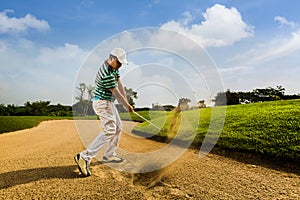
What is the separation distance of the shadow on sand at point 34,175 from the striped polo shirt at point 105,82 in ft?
5.30

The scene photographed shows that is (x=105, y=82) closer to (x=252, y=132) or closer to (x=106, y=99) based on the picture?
(x=106, y=99)

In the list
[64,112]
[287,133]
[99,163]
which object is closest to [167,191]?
[99,163]

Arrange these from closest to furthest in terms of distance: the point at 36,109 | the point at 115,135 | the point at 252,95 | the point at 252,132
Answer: the point at 115,135
the point at 252,132
the point at 252,95
the point at 36,109

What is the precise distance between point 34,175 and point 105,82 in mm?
2262

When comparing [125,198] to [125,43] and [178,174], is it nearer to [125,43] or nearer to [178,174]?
[178,174]

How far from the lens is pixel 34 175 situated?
478cm

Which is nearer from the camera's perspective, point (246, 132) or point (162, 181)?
point (162, 181)

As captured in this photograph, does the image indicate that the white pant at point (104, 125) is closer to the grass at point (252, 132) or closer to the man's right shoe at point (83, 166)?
the man's right shoe at point (83, 166)

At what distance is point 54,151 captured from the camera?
716cm

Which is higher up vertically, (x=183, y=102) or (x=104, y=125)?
(x=183, y=102)

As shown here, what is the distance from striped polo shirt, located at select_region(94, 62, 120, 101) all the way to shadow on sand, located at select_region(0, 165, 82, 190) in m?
1.62

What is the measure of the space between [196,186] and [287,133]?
13.9ft

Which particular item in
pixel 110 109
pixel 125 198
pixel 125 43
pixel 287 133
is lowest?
pixel 125 198

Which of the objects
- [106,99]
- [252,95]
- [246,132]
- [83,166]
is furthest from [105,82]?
[252,95]
